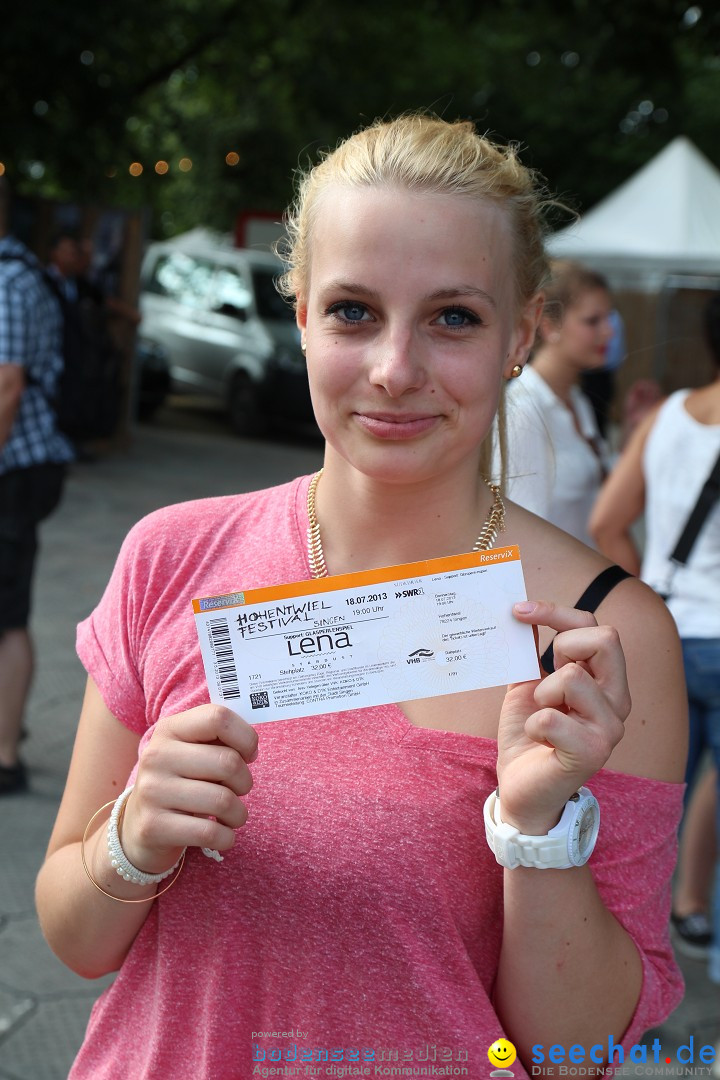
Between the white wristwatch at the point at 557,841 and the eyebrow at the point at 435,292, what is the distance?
63 centimetres

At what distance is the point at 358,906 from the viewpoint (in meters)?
1.47

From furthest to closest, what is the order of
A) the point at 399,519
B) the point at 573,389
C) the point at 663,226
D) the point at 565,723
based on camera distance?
1. the point at 663,226
2. the point at 573,389
3. the point at 399,519
4. the point at 565,723

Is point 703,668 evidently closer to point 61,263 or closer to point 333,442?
point 333,442

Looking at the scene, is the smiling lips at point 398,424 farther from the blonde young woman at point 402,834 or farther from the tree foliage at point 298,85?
the tree foliage at point 298,85

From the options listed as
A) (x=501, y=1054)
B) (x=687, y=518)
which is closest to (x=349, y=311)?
(x=501, y=1054)

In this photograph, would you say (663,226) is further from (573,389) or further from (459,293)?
(459,293)

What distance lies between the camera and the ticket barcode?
53.4 inches

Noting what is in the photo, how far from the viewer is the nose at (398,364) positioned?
1.45 m

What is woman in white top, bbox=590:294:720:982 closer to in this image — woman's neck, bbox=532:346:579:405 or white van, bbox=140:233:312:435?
woman's neck, bbox=532:346:579:405

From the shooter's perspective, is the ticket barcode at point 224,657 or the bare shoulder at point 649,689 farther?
the bare shoulder at point 649,689

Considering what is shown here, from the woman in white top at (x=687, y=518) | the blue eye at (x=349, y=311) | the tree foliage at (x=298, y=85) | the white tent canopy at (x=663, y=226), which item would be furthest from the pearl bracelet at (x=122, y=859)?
the white tent canopy at (x=663, y=226)

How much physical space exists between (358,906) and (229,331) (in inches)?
555

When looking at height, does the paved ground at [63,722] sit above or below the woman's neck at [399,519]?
below

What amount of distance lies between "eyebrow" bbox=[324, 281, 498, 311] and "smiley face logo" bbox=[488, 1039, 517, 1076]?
3.07 ft
